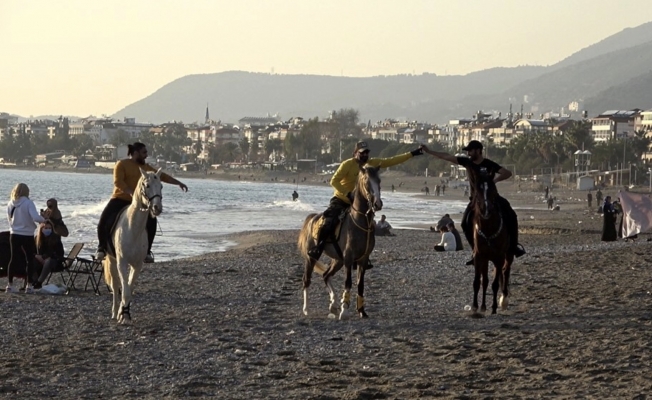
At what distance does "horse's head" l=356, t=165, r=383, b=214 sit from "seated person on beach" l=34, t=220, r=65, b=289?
5.92m

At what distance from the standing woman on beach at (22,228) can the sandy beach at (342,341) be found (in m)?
Answer: 0.56

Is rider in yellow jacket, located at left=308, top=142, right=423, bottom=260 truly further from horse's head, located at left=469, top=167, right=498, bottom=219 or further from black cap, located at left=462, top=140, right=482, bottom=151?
horse's head, located at left=469, top=167, right=498, bottom=219

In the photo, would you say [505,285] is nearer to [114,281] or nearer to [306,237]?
[306,237]

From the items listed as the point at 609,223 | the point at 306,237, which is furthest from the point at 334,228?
the point at 609,223

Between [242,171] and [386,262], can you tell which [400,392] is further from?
[242,171]

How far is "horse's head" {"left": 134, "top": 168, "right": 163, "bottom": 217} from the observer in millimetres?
12758

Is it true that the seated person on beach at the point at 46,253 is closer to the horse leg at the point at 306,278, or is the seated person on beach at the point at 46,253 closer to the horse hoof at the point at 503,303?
the horse leg at the point at 306,278

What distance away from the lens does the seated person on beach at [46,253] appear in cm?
1677

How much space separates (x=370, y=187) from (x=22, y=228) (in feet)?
20.2

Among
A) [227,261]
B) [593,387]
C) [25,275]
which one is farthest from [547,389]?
[227,261]

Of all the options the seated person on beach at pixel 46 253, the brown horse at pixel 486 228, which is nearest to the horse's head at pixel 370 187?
the brown horse at pixel 486 228

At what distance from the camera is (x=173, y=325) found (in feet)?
43.5

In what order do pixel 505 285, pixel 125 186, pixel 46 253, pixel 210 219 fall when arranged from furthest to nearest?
pixel 210 219
pixel 46 253
pixel 505 285
pixel 125 186

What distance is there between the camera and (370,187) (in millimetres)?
12742
